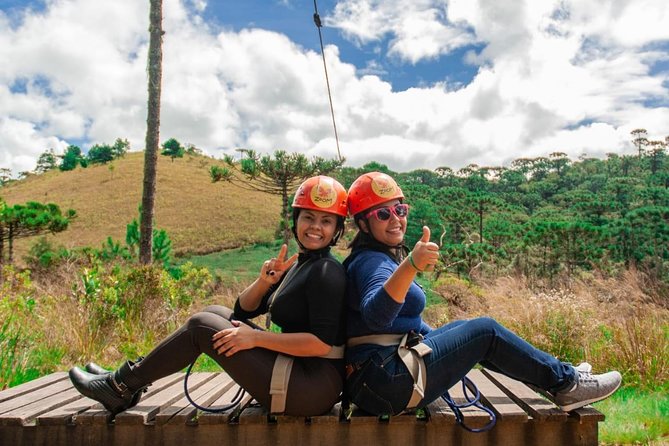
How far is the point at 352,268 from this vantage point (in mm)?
2680

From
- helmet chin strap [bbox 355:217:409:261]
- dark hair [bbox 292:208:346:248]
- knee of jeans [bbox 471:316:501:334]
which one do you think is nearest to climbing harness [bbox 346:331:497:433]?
knee of jeans [bbox 471:316:501:334]

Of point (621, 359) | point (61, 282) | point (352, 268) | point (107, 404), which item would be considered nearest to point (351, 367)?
point (352, 268)

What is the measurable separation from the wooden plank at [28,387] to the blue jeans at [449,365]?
1907 mm

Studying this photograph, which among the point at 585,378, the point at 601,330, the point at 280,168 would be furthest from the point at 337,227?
the point at 280,168

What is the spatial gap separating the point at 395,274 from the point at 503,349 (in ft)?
2.60

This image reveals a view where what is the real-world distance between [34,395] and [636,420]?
12.3 feet

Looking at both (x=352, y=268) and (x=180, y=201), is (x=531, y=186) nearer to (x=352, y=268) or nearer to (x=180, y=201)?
(x=180, y=201)

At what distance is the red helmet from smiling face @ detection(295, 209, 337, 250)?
0.04 metres

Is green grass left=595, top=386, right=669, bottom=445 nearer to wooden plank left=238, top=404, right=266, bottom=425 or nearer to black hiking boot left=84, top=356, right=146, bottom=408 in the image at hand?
wooden plank left=238, top=404, right=266, bottom=425

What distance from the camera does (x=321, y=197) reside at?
2.76 m

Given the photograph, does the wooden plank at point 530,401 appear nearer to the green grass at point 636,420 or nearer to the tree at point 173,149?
the green grass at point 636,420

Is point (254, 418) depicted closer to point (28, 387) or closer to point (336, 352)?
point (336, 352)

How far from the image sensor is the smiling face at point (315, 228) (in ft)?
9.06

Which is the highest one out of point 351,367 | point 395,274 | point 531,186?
point 531,186
